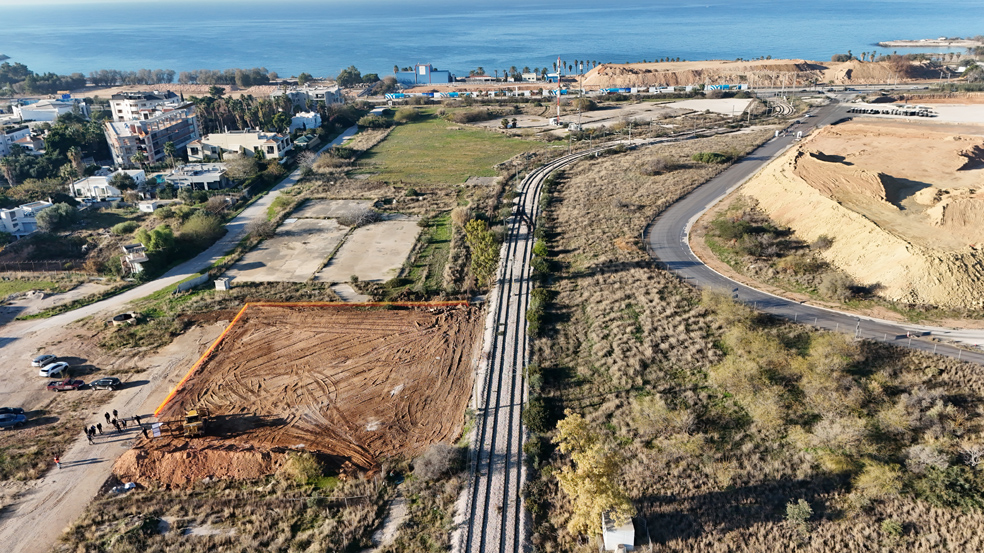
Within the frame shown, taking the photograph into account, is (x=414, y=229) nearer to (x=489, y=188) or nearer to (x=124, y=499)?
(x=489, y=188)

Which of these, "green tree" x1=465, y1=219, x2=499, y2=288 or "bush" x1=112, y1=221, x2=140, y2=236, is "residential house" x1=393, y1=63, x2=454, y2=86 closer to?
"bush" x1=112, y1=221, x2=140, y2=236

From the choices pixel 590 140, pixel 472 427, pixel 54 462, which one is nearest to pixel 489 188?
pixel 590 140

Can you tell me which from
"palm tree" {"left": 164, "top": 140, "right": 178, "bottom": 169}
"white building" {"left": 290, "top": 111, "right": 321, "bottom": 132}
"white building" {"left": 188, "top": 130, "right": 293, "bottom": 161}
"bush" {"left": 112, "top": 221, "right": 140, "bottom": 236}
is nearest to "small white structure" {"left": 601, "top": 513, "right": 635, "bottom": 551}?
"bush" {"left": 112, "top": 221, "right": 140, "bottom": 236}

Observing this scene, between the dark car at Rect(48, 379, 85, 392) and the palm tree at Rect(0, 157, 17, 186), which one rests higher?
the palm tree at Rect(0, 157, 17, 186)

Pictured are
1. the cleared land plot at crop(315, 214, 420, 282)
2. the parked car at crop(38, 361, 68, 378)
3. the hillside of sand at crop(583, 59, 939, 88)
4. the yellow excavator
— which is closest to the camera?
the yellow excavator

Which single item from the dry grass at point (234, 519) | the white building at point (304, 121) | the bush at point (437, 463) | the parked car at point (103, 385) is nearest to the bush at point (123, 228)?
the parked car at point (103, 385)

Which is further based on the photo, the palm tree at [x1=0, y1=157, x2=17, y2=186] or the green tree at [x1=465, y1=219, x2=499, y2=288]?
the palm tree at [x1=0, y1=157, x2=17, y2=186]
